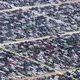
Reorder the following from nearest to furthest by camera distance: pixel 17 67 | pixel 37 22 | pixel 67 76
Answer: pixel 67 76
pixel 17 67
pixel 37 22

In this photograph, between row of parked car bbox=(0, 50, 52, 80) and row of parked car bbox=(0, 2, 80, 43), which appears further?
row of parked car bbox=(0, 2, 80, 43)

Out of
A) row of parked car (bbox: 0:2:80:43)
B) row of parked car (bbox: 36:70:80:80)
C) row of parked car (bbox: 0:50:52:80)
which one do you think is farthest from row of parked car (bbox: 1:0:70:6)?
row of parked car (bbox: 36:70:80:80)

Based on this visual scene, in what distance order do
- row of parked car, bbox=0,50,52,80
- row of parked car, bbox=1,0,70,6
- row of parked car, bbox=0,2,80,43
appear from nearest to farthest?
1. row of parked car, bbox=0,50,52,80
2. row of parked car, bbox=0,2,80,43
3. row of parked car, bbox=1,0,70,6

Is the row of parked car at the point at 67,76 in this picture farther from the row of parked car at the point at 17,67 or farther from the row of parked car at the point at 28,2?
the row of parked car at the point at 28,2

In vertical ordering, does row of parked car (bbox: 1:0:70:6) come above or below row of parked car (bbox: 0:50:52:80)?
above

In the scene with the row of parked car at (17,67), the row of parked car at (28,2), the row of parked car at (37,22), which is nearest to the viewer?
the row of parked car at (17,67)

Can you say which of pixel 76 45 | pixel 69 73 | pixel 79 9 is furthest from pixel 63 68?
pixel 79 9

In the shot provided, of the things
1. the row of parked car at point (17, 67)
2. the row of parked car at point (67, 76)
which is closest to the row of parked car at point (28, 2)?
the row of parked car at point (17, 67)

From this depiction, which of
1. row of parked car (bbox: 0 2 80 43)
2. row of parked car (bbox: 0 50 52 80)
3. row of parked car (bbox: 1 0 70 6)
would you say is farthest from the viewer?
row of parked car (bbox: 1 0 70 6)

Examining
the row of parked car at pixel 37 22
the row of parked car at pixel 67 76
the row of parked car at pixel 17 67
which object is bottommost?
the row of parked car at pixel 67 76

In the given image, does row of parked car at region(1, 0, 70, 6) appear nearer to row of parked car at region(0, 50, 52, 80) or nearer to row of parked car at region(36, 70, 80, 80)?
row of parked car at region(0, 50, 52, 80)

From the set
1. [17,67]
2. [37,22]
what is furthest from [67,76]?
[37,22]

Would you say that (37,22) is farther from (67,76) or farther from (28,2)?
(67,76)
